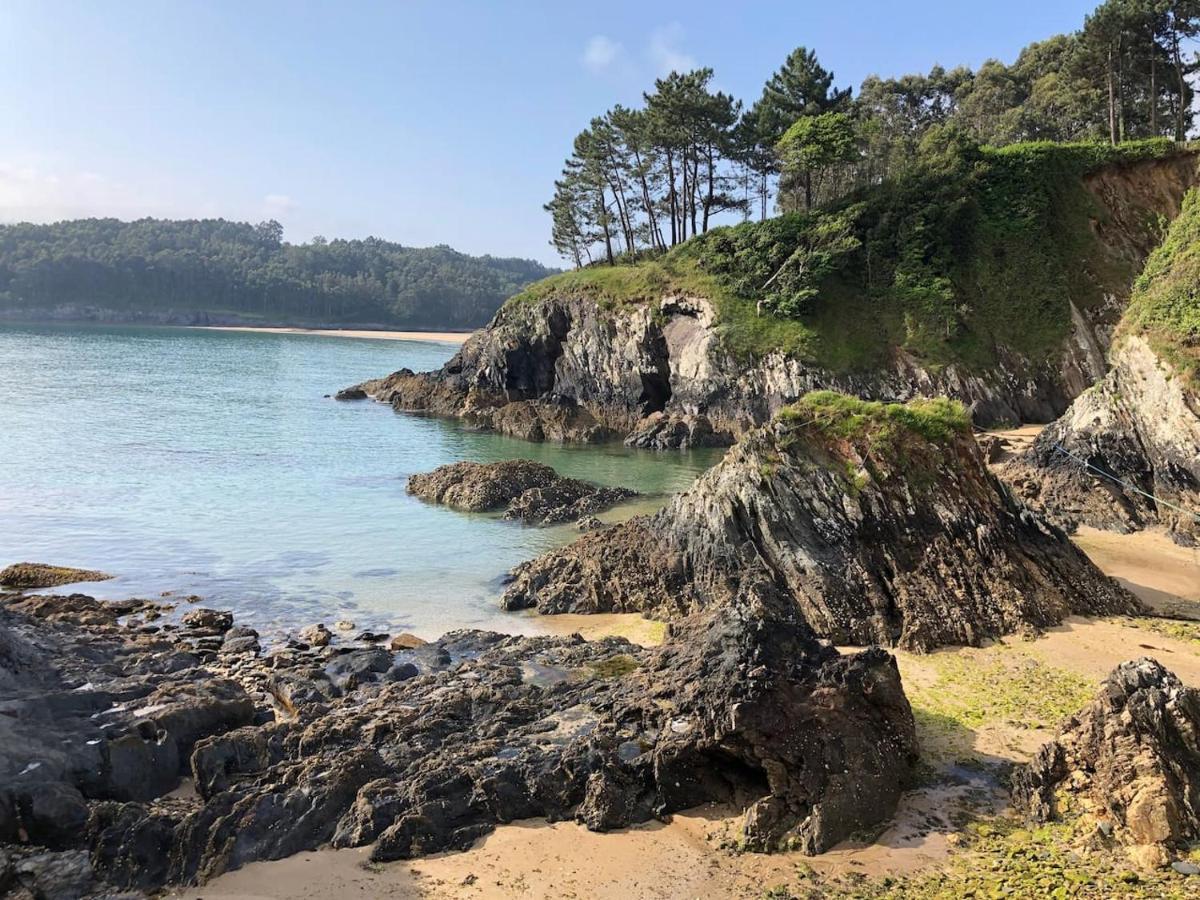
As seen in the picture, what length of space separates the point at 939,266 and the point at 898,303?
10.9ft

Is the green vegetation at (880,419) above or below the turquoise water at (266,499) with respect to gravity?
above

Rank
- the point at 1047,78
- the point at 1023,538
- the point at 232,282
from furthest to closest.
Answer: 1. the point at 232,282
2. the point at 1047,78
3. the point at 1023,538

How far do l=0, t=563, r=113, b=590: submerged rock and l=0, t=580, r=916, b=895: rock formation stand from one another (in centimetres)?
852

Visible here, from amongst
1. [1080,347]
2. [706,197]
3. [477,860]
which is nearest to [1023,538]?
[477,860]

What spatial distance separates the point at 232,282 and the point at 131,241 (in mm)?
31235

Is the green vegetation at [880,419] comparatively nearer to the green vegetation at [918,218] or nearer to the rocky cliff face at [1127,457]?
the rocky cliff face at [1127,457]

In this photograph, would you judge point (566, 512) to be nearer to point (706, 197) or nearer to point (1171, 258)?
point (1171, 258)

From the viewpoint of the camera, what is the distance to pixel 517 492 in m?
29.3

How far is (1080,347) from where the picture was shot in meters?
41.9

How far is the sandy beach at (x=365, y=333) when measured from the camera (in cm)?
15562

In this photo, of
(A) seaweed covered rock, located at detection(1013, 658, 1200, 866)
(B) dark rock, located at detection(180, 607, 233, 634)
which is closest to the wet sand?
(A) seaweed covered rock, located at detection(1013, 658, 1200, 866)

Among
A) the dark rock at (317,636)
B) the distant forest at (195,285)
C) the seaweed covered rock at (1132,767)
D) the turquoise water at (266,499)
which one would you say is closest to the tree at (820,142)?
the turquoise water at (266,499)

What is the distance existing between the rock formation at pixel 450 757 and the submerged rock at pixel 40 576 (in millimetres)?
8522

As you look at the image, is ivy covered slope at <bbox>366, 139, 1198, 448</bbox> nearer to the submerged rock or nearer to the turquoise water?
the turquoise water
